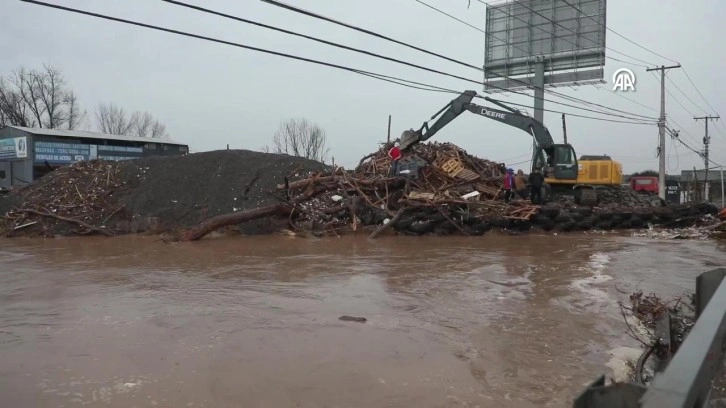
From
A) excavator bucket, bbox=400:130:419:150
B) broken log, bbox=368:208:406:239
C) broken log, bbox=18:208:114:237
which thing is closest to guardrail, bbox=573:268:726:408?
broken log, bbox=368:208:406:239

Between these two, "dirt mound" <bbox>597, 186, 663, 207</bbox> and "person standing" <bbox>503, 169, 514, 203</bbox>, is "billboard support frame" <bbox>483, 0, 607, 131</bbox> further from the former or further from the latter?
"person standing" <bbox>503, 169, 514, 203</bbox>

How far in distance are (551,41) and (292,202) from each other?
28431 millimetres

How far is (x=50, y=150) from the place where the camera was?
33875 mm

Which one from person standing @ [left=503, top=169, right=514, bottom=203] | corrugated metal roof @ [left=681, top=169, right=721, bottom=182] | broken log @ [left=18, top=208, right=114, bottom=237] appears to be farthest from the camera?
corrugated metal roof @ [left=681, top=169, right=721, bottom=182]

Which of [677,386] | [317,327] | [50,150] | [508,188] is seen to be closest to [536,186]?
[508,188]

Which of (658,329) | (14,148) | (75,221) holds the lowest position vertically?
(658,329)

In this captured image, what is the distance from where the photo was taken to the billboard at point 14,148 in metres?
33.8

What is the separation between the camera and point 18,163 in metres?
32.9

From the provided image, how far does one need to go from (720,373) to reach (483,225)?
1195cm

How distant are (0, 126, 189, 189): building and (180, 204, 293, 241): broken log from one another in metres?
22.2

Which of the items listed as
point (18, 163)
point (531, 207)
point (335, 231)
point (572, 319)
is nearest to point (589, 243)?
point (531, 207)

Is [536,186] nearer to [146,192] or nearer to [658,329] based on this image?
[658,329]

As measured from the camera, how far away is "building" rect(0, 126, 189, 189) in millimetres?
32594

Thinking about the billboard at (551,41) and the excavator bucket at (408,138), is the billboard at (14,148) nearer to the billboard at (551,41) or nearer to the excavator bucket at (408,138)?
the excavator bucket at (408,138)
